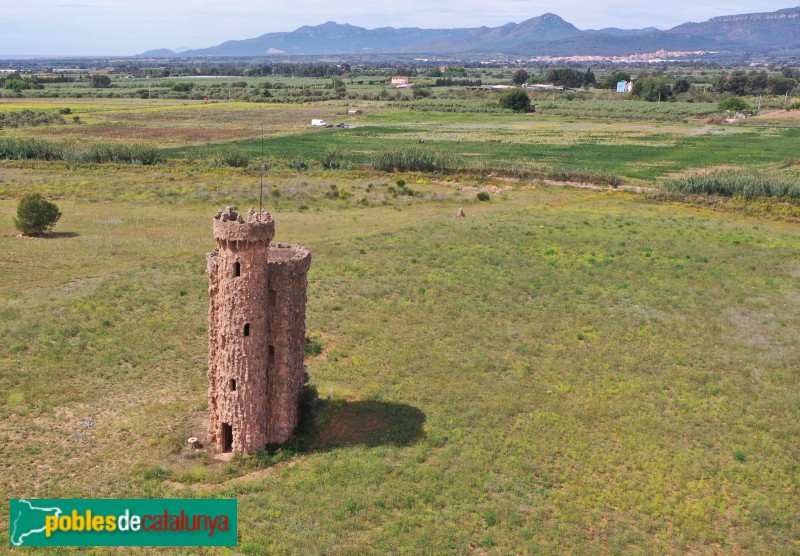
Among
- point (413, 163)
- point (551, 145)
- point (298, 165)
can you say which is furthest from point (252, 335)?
point (551, 145)

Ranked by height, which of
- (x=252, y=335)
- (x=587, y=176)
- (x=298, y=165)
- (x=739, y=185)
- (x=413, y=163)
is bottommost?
(x=252, y=335)

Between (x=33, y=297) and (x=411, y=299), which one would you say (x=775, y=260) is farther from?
(x=33, y=297)

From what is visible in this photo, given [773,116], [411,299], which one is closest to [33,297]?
[411,299]

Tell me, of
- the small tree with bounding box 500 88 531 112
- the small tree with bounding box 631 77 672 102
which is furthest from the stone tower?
the small tree with bounding box 631 77 672 102

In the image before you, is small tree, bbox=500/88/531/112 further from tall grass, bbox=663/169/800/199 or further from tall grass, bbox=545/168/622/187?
tall grass, bbox=663/169/800/199

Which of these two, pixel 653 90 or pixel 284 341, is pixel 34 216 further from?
pixel 653 90

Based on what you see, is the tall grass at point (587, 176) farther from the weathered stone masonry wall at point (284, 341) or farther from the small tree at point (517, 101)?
the small tree at point (517, 101)
